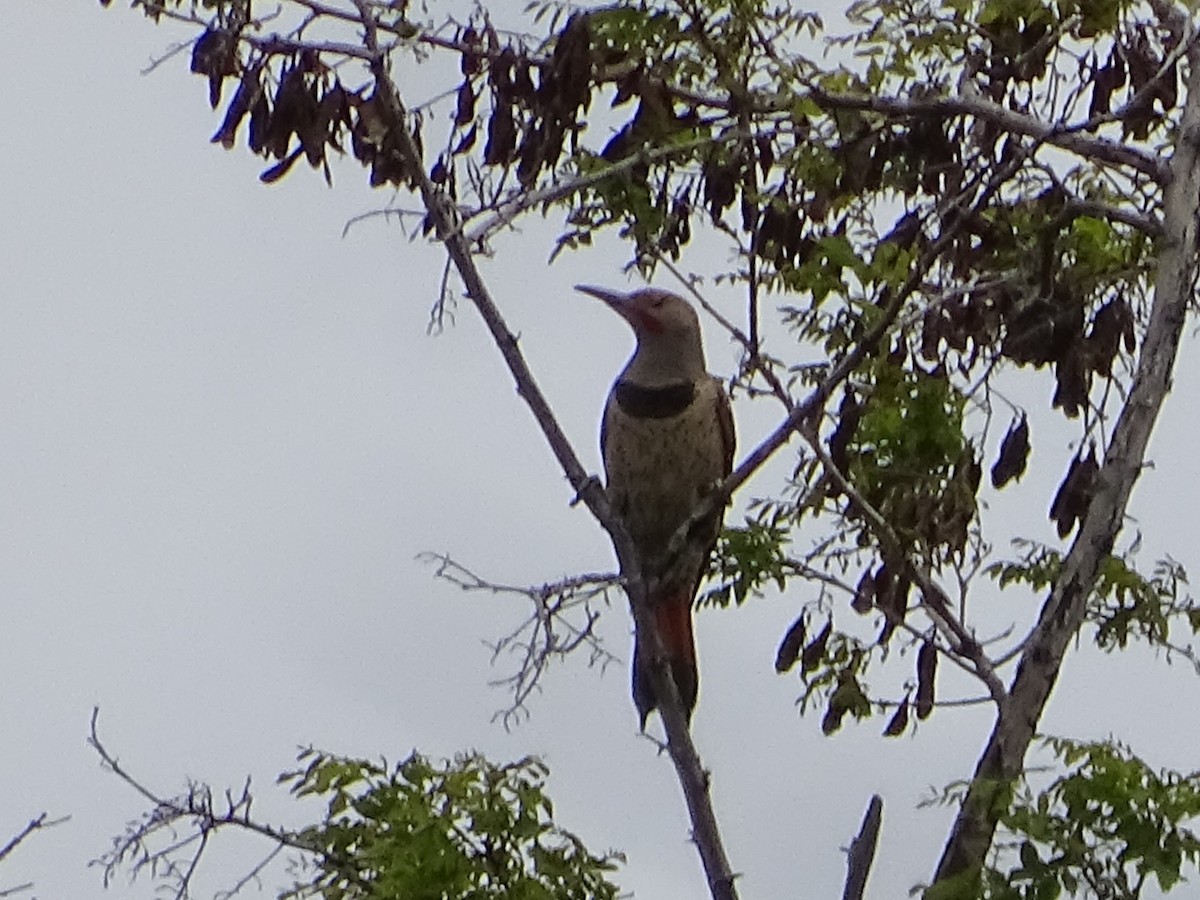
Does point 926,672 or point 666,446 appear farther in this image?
point 666,446

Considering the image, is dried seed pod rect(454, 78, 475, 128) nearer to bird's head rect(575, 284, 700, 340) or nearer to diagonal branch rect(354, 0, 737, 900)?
diagonal branch rect(354, 0, 737, 900)

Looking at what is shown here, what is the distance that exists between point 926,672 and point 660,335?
1534 millimetres

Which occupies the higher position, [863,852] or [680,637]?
[680,637]

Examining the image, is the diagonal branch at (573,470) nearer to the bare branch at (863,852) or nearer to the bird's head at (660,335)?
the bare branch at (863,852)

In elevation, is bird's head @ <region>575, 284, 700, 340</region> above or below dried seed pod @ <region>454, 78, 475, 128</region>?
above

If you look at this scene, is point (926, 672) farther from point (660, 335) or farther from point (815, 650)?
point (660, 335)

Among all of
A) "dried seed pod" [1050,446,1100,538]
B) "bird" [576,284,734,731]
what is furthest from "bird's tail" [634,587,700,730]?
"dried seed pod" [1050,446,1100,538]

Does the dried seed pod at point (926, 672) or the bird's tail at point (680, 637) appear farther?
the bird's tail at point (680, 637)

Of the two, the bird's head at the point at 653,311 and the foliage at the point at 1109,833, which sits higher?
the bird's head at the point at 653,311

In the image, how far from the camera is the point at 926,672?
249 inches

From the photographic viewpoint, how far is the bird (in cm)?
706

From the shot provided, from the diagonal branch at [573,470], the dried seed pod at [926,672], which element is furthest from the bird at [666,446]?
the diagonal branch at [573,470]

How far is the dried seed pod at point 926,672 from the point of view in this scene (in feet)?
20.6

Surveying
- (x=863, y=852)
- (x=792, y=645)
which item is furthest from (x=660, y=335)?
(x=863, y=852)
